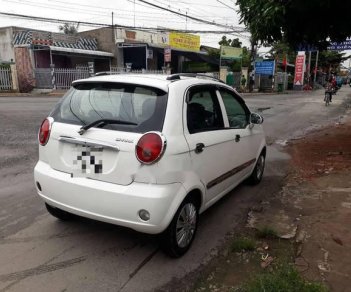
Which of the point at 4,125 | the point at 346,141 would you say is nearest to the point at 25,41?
the point at 4,125

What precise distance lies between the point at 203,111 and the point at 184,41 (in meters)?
33.6

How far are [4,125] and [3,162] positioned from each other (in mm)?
4241

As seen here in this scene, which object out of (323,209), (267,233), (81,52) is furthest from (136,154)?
(81,52)

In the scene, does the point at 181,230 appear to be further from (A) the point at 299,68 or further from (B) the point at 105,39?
(A) the point at 299,68

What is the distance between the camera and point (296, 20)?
24.8ft

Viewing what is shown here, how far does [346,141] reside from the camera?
10266 millimetres

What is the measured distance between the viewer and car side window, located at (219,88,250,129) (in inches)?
182

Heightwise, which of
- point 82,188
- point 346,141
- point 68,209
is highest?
point 82,188

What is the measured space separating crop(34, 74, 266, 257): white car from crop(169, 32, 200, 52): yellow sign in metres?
31.8

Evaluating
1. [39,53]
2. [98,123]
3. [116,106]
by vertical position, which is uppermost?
[39,53]

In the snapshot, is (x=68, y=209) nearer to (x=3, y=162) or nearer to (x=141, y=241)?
(x=141, y=241)

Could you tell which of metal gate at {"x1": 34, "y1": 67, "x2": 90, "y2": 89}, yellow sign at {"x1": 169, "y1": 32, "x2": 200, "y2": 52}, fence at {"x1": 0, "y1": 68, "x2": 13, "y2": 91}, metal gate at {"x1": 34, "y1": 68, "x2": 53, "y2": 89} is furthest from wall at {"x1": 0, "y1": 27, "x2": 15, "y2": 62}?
yellow sign at {"x1": 169, "y1": 32, "x2": 200, "y2": 52}

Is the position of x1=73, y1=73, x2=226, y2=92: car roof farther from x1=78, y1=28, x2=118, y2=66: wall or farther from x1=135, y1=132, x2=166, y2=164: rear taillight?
x1=78, y1=28, x2=118, y2=66: wall

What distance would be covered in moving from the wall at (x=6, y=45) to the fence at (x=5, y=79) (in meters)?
2.16
